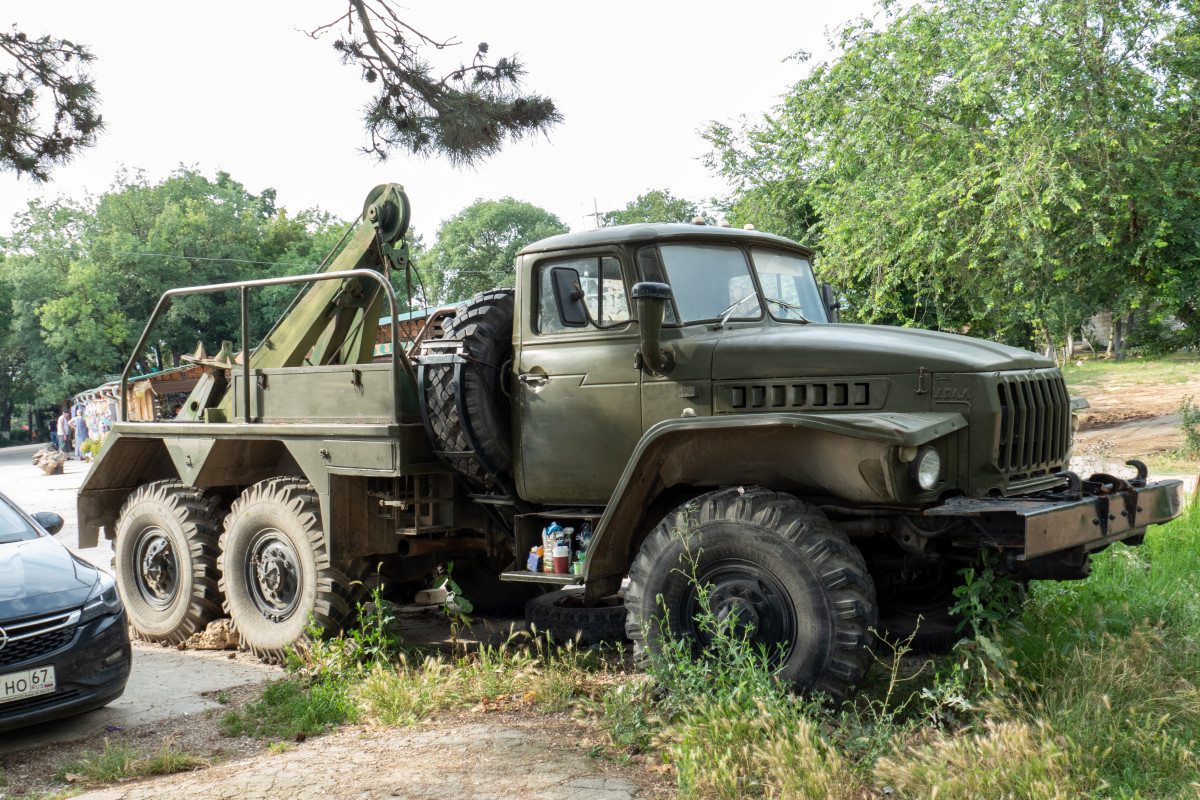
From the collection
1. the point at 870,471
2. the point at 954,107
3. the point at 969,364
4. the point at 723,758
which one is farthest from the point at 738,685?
the point at 954,107

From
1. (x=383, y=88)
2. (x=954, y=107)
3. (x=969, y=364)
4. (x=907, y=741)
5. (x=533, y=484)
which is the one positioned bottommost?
(x=907, y=741)

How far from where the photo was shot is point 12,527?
6.14 m

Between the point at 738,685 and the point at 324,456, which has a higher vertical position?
the point at 324,456

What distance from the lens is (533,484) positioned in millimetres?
5863

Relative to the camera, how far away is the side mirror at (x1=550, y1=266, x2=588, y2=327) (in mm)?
5617

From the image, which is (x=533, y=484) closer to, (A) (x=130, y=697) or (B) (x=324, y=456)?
(B) (x=324, y=456)

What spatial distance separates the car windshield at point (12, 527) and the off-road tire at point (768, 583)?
3644 mm

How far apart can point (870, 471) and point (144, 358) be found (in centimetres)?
4135

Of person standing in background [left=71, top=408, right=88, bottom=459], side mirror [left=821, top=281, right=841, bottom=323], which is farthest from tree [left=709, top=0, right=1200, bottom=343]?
person standing in background [left=71, top=408, right=88, bottom=459]

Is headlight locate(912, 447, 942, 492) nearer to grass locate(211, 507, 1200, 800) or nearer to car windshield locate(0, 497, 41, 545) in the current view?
grass locate(211, 507, 1200, 800)

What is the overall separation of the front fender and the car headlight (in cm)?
257

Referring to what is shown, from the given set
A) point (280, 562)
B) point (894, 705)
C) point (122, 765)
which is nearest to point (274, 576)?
point (280, 562)

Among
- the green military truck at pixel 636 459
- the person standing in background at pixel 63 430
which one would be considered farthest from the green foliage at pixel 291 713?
the person standing in background at pixel 63 430

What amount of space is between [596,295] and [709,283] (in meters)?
0.62
